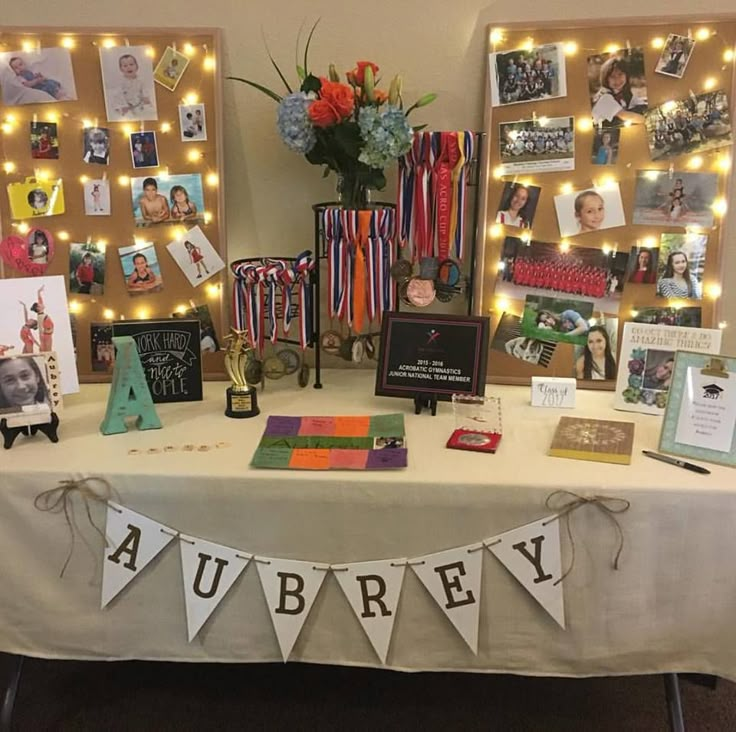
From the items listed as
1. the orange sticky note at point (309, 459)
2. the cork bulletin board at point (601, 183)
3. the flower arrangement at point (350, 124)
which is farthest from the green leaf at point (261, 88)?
the orange sticky note at point (309, 459)

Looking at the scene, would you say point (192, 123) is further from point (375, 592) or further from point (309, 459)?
point (375, 592)

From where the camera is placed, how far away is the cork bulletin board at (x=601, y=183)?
5.64 ft

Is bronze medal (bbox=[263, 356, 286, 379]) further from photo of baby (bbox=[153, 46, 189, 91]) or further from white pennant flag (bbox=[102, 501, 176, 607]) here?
photo of baby (bbox=[153, 46, 189, 91])

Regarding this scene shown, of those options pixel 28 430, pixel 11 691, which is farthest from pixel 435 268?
pixel 11 691

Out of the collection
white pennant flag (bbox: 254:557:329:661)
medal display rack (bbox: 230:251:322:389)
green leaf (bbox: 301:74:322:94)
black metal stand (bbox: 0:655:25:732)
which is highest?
green leaf (bbox: 301:74:322:94)

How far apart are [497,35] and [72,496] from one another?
4.69 feet

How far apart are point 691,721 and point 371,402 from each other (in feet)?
3.47

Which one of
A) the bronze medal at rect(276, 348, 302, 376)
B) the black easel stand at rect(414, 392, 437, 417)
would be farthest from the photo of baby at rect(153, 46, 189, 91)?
the black easel stand at rect(414, 392, 437, 417)

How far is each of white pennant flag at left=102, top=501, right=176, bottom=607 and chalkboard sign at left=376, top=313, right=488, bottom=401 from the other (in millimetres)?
594

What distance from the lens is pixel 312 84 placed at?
5.39ft

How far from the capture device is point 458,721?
170cm

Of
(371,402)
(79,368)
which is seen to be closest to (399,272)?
(371,402)

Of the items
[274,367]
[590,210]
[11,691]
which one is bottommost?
[11,691]

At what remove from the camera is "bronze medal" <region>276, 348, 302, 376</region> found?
190 centimetres
